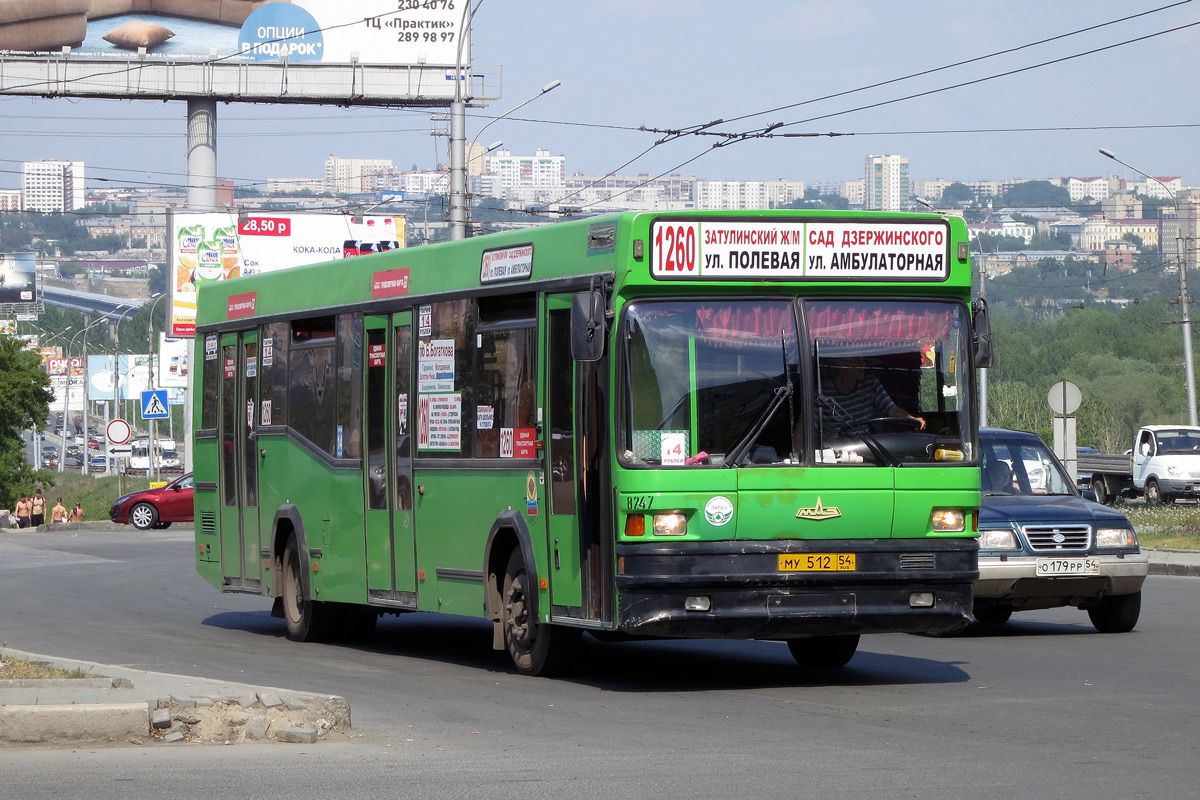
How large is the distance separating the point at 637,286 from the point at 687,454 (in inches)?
Answer: 40.7

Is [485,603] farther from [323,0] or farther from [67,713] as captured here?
[323,0]

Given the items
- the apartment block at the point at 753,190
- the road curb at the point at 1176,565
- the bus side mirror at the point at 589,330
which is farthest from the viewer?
the apartment block at the point at 753,190

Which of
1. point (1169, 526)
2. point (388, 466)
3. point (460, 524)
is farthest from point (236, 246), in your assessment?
point (460, 524)

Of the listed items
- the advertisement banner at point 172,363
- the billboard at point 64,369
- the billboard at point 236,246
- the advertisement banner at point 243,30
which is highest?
the advertisement banner at point 243,30

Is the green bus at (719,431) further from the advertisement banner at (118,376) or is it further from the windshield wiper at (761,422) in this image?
the advertisement banner at (118,376)

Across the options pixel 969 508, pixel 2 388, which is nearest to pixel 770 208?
pixel 969 508

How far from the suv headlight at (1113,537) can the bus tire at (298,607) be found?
6.51 meters

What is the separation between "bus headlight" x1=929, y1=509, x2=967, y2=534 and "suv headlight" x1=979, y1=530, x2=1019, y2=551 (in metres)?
3.87

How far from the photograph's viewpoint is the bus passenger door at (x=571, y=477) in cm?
1073

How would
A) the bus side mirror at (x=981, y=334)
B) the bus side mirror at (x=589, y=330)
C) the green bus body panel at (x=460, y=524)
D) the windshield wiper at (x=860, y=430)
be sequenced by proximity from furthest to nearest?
the green bus body panel at (x=460, y=524) → the bus side mirror at (x=981, y=334) → the windshield wiper at (x=860, y=430) → the bus side mirror at (x=589, y=330)

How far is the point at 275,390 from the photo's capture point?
15633mm

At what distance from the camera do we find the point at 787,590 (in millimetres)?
10562

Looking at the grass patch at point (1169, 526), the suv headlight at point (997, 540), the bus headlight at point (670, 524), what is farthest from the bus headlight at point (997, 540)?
the grass patch at point (1169, 526)

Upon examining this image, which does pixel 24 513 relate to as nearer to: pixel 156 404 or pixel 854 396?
pixel 156 404
